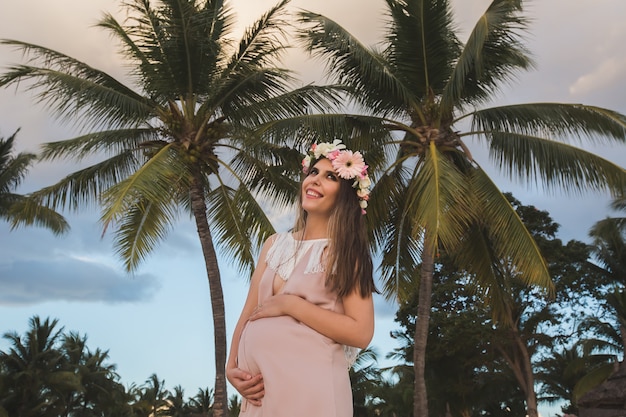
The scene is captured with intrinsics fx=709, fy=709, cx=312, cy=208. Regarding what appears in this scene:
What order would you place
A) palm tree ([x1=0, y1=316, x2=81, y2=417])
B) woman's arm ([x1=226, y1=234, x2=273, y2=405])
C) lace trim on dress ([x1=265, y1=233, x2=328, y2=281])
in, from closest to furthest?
woman's arm ([x1=226, y1=234, x2=273, y2=405]) → lace trim on dress ([x1=265, y1=233, x2=328, y2=281]) → palm tree ([x1=0, y1=316, x2=81, y2=417])

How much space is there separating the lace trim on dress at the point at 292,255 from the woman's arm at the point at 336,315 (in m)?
0.14

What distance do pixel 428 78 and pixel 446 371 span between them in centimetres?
1700

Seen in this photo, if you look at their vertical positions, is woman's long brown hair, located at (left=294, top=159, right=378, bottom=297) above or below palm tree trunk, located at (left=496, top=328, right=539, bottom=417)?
below

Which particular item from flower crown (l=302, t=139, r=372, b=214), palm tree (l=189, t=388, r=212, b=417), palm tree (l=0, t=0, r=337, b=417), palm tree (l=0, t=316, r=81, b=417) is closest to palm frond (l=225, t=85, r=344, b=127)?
palm tree (l=0, t=0, r=337, b=417)

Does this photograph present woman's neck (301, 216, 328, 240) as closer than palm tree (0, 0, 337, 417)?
Yes

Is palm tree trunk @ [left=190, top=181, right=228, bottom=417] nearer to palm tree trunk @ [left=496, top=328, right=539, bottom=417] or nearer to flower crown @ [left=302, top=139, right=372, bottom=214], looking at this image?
flower crown @ [left=302, top=139, right=372, bottom=214]

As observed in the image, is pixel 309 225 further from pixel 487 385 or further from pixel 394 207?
A: pixel 487 385

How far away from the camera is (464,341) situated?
24188 mm

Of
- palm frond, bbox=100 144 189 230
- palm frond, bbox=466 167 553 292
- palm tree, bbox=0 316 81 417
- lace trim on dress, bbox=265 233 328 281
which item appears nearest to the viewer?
lace trim on dress, bbox=265 233 328 281

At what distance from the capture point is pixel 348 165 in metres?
2.89

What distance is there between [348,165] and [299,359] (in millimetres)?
841

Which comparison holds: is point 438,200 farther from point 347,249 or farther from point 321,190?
point 347,249

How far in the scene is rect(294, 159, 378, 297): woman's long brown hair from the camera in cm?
258

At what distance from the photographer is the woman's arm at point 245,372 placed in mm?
2516
